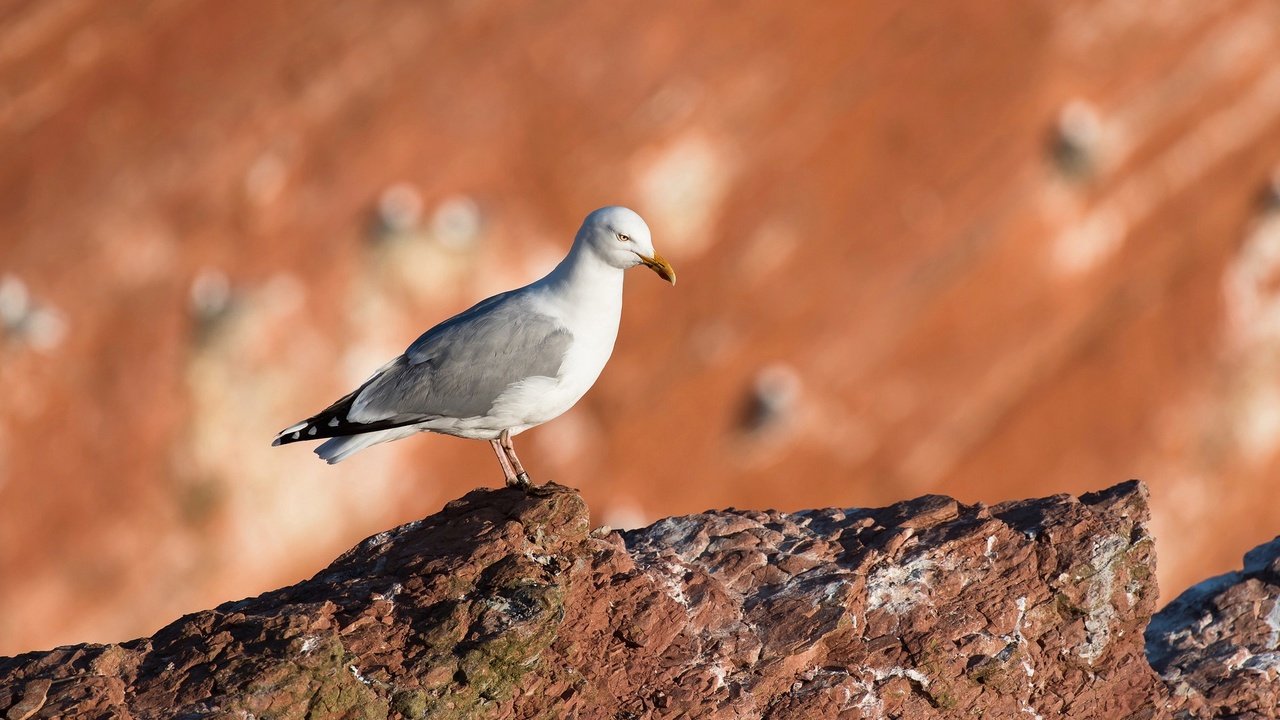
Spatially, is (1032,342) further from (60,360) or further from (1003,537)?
(1003,537)

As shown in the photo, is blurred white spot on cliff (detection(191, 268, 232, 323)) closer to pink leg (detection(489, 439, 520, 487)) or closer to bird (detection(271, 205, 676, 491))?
bird (detection(271, 205, 676, 491))

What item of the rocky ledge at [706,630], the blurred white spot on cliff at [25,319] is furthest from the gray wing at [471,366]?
the blurred white spot on cliff at [25,319]

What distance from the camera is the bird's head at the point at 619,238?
921 centimetres

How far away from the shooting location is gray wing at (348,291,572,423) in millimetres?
9055

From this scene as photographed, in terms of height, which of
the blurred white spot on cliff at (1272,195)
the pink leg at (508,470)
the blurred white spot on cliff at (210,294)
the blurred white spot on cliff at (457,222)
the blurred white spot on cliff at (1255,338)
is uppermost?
the blurred white spot on cliff at (210,294)

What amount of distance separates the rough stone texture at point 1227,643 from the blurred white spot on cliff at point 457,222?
23639 mm

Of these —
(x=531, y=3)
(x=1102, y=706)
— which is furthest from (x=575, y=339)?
(x=531, y=3)

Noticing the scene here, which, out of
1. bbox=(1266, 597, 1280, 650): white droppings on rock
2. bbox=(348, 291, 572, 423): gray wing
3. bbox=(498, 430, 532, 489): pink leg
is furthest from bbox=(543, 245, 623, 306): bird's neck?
bbox=(1266, 597, 1280, 650): white droppings on rock

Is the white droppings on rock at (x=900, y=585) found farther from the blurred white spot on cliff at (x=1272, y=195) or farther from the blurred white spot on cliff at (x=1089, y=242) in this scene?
the blurred white spot on cliff at (x=1272, y=195)

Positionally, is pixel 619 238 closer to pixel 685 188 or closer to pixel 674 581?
pixel 674 581

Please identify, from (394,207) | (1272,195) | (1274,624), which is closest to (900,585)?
(1274,624)

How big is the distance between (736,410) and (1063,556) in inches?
955

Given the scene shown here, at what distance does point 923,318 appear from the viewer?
3334 cm

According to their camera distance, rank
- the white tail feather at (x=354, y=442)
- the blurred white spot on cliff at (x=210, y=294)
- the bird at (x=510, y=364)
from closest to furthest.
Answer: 1. the bird at (x=510, y=364)
2. the white tail feather at (x=354, y=442)
3. the blurred white spot on cliff at (x=210, y=294)
